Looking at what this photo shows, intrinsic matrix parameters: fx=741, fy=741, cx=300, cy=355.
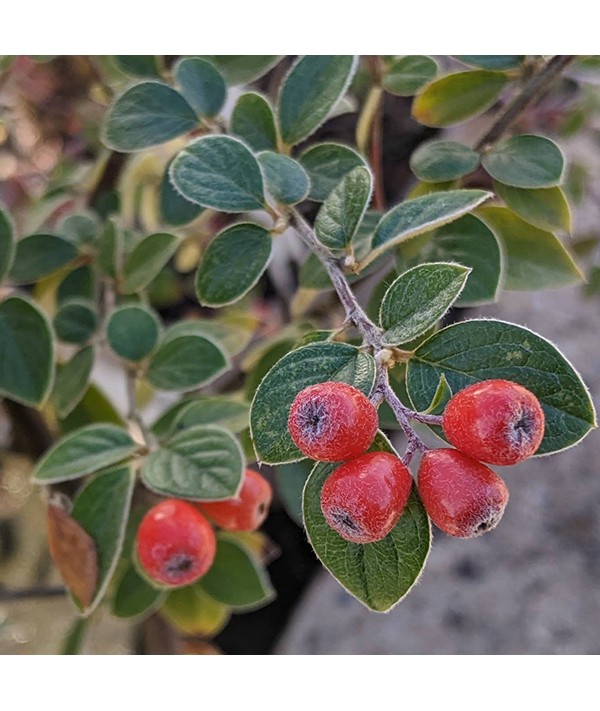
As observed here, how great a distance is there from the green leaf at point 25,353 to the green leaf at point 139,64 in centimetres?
35

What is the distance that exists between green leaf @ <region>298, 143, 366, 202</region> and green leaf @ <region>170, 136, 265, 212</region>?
0.14 metres

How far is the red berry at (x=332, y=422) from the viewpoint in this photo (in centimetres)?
46

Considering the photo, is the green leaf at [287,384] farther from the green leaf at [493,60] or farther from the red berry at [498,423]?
the green leaf at [493,60]

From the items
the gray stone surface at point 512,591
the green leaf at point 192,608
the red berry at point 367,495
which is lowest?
the gray stone surface at point 512,591

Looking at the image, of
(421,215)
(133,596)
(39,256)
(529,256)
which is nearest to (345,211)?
(421,215)

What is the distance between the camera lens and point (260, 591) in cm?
106

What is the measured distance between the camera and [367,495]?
1.52 ft

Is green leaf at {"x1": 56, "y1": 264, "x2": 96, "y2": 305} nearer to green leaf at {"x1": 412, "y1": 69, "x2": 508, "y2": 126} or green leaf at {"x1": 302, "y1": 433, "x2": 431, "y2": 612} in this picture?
green leaf at {"x1": 412, "y1": 69, "x2": 508, "y2": 126}

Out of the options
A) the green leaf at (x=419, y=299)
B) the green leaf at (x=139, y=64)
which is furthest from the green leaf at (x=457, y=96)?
the green leaf at (x=419, y=299)

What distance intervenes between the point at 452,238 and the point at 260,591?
1.87 feet

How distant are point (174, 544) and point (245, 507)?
0.09 metres

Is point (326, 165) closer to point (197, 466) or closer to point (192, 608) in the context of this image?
point (197, 466)

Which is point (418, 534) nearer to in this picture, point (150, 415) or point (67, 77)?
point (150, 415)
